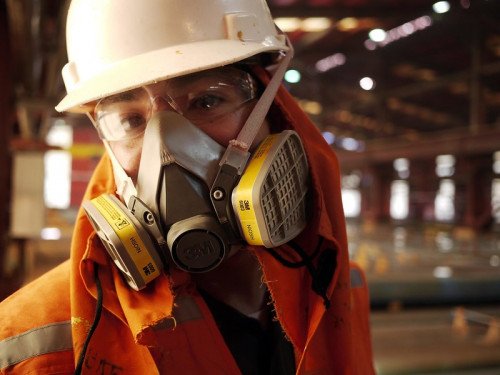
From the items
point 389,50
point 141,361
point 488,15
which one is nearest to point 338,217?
point 141,361

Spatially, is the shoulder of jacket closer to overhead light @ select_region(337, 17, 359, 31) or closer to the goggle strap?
the goggle strap

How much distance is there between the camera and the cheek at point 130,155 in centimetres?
125

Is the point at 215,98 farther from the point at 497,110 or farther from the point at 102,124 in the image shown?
the point at 497,110

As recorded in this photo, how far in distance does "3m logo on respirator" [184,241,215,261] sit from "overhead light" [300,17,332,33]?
6.92 meters

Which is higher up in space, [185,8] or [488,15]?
[185,8]

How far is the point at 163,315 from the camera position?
1021 millimetres

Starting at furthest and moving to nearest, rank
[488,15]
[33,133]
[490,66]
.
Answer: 1. [490,66]
2. [33,133]
3. [488,15]

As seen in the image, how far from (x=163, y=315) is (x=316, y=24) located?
7.50 metres

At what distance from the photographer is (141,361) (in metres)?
1.02

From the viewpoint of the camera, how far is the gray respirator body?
1087 millimetres

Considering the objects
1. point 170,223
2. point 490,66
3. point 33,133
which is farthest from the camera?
point 490,66

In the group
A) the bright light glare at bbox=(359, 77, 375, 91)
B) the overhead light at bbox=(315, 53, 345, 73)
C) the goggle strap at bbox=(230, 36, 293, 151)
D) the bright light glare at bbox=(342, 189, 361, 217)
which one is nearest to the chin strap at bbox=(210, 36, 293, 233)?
the goggle strap at bbox=(230, 36, 293, 151)

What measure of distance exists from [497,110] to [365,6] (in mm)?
8428

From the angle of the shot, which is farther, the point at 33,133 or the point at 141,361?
the point at 33,133
